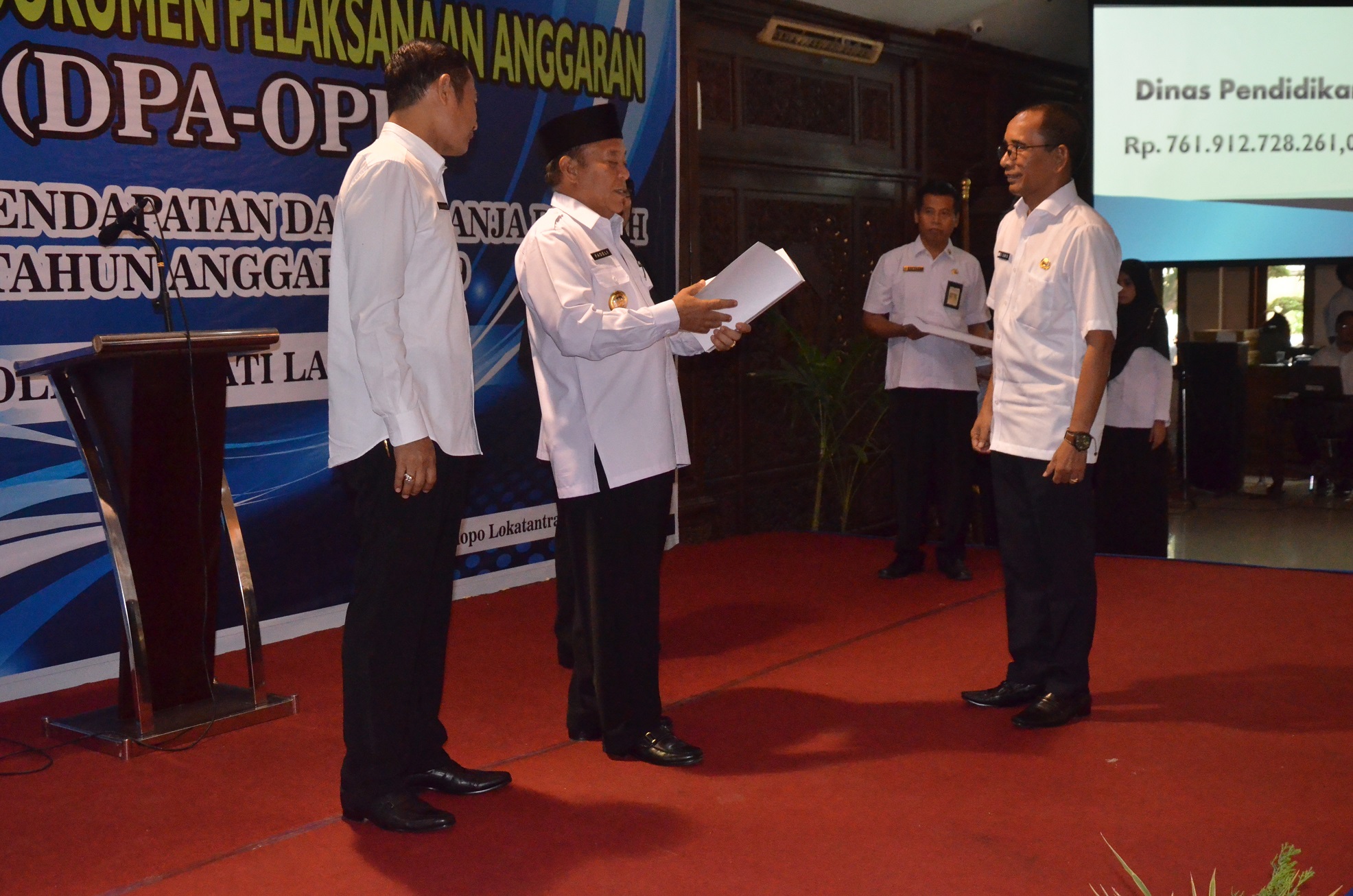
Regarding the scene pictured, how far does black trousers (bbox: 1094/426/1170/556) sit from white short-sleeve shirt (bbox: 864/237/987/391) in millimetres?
720

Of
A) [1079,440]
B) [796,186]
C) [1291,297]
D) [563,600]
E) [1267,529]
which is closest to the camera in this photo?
[1079,440]

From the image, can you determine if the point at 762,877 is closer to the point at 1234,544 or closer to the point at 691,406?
the point at 691,406

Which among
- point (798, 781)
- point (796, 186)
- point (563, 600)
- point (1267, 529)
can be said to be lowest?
point (1267, 529)

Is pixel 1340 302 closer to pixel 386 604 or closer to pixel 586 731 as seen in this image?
pixel 586 731

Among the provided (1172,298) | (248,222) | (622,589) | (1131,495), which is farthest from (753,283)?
(1172,298)

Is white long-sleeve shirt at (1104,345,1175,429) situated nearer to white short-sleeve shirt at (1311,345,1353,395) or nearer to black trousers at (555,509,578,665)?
black trousers at (555,509,578,665)

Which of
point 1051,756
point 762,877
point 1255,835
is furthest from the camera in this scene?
point 1051,756

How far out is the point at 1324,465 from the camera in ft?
25.7

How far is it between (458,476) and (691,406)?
358cm

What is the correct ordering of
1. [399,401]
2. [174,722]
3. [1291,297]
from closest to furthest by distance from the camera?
[399,401]
[174,722]
[1291,297]

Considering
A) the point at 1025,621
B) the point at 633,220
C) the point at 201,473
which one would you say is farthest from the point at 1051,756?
the point at 633,220

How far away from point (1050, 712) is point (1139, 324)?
87.2 inches

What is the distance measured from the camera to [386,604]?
2.48m

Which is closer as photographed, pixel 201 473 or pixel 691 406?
pixel 201 473
